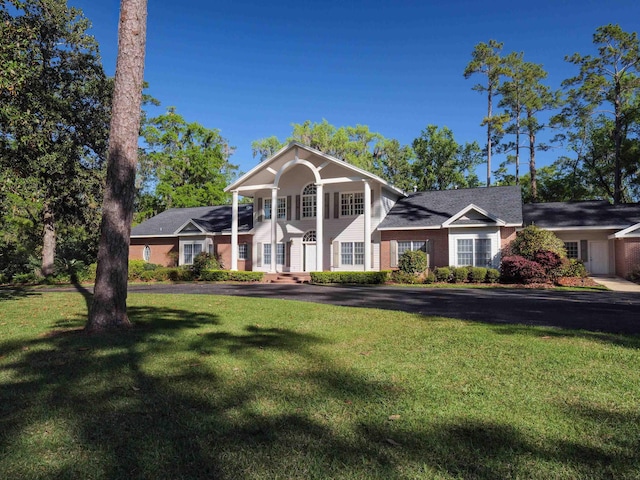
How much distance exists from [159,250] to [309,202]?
1293 centimetres

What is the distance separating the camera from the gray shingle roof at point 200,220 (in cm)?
2900

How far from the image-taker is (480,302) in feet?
38.2

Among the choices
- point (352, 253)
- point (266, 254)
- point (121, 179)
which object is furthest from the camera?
point (266, 254)

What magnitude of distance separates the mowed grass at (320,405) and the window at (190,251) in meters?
21.7

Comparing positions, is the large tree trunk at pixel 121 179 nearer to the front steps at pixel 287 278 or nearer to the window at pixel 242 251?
the front steps at pixel 287 278

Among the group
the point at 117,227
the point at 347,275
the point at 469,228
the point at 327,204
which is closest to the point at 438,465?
the point at 117,227

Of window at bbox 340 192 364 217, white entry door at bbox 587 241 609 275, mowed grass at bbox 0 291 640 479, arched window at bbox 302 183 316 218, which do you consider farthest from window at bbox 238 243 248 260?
white entry door at bbox 587 241 609 275

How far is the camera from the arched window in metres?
26.0

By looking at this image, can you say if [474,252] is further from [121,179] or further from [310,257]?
[121,179]

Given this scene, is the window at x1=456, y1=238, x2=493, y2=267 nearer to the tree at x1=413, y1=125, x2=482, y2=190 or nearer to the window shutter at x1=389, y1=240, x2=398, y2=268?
the window shutter at x1=389, y1=240, x2=398, y2=268

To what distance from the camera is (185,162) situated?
124ft

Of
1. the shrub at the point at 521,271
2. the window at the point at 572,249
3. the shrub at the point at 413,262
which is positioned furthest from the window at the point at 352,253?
the window at the point at 572,249

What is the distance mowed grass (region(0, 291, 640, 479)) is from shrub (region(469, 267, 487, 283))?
13649mm

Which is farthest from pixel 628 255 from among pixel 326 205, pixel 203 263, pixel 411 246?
pixel 203 263
